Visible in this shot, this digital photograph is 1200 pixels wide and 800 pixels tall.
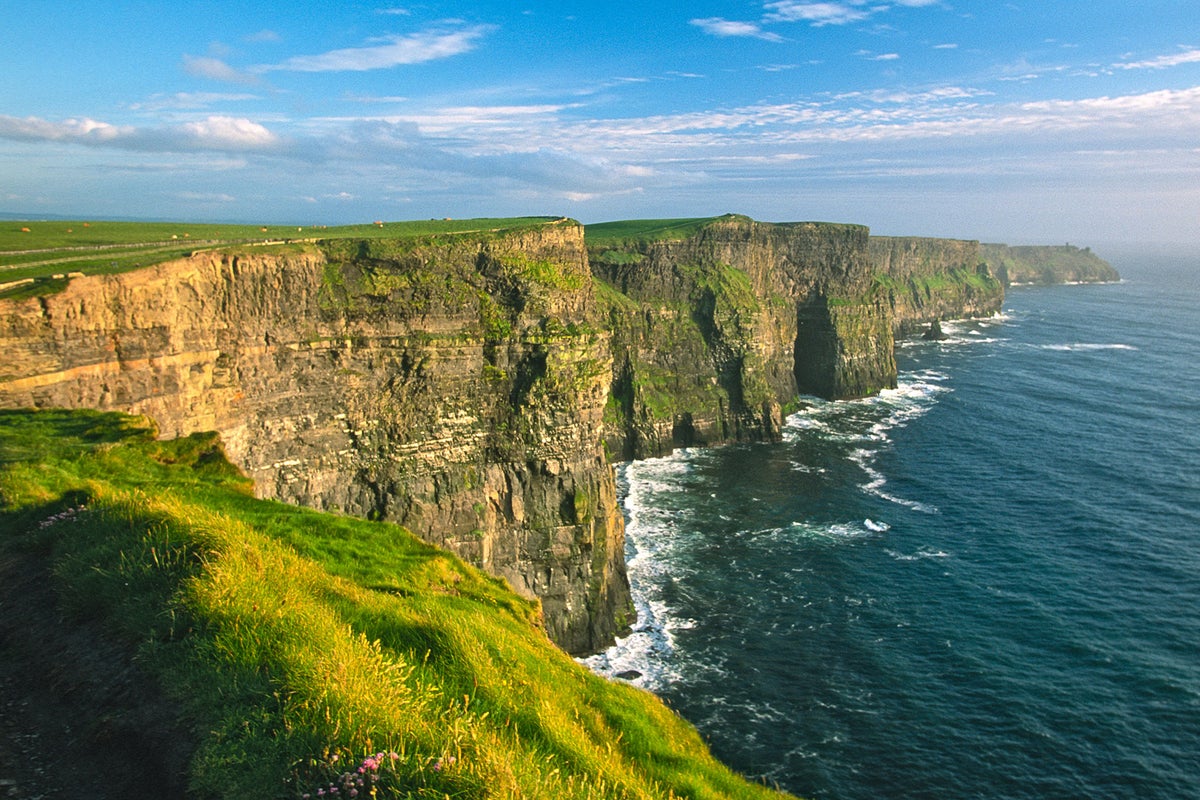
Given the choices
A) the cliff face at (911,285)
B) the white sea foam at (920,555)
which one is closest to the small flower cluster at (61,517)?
the white sea foam at (920,555)

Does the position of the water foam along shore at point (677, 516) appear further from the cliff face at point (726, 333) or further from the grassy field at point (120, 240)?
the grassy field at point (120, 240)

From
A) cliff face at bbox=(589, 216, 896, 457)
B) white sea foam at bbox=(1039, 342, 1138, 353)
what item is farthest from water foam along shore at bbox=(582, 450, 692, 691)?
white sea foam at bbox=(1039, 342, 1138, 353)

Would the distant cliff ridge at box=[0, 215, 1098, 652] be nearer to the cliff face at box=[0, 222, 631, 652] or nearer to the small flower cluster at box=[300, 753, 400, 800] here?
the cliff face at box=[0, 222, 631, 652]

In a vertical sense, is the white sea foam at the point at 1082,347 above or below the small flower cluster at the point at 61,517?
below

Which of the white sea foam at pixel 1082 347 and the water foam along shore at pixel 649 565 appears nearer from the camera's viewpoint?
the water foam along shore at pixel 649 565

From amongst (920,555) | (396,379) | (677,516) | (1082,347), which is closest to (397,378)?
(396,379)

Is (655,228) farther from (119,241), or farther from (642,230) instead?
(119,241)

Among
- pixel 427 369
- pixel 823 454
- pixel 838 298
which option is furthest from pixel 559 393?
pixel 838 298
